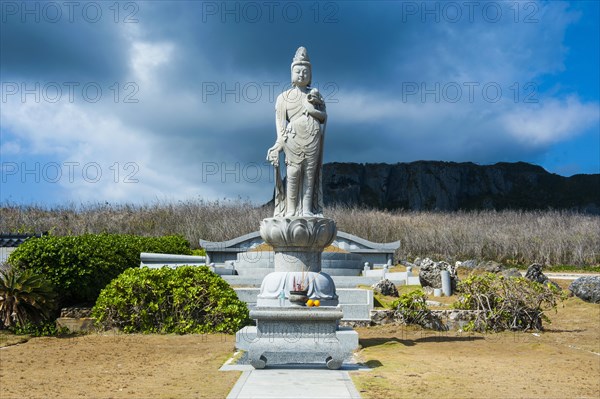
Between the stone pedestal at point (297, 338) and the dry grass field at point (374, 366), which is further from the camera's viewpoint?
the stone pedestal at point (297, 338)

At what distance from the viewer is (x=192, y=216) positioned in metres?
33.2

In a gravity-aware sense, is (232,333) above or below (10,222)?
below

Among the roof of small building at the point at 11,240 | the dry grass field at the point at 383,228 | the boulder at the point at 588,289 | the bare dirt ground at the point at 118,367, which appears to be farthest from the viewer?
the dry grass field at the point at 383,228

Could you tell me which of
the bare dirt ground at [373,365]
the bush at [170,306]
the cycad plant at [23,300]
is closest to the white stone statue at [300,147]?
the bare dirt ground at [373,365]

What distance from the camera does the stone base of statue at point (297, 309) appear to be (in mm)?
7793

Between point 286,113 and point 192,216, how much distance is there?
24.3 metres

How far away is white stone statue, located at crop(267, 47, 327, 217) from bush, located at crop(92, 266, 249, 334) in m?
2.79


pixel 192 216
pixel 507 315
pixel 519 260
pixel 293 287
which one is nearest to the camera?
pixel 293 287

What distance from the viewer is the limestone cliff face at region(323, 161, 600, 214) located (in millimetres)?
74938

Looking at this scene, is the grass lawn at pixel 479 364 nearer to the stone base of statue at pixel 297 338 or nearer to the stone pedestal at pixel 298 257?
the stone base of statue at pixel 297 338

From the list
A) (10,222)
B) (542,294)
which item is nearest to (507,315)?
(542,294)

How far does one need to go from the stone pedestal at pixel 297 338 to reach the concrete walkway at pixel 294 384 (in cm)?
14

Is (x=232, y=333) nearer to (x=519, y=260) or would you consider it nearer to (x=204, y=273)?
(x=204, y=273)

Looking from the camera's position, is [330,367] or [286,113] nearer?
[330,367]
